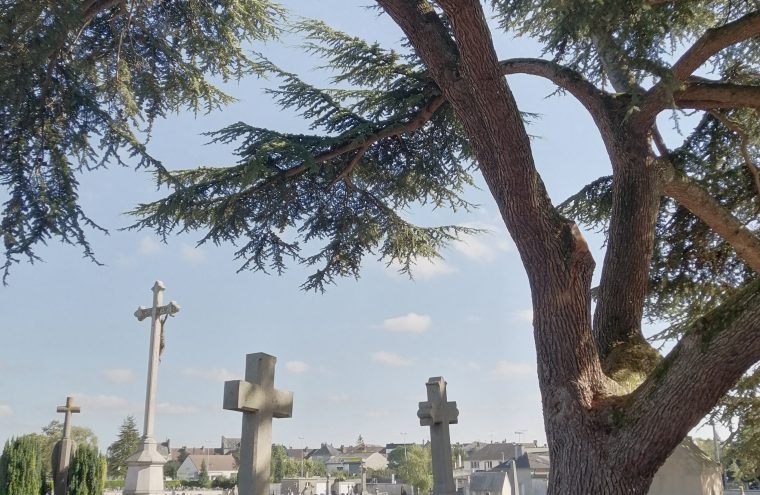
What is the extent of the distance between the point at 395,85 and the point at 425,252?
222 cm

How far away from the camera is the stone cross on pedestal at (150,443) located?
946cm

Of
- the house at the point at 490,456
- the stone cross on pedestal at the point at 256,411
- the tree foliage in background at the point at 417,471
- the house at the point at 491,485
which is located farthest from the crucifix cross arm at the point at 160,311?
the house at the point at 490,456

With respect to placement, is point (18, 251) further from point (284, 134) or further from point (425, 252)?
point (425, 252)

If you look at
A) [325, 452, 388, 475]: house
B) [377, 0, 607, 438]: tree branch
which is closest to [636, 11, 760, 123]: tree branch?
[377, 0, 607, 438]: tree branch

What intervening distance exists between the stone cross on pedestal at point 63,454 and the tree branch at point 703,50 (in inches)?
386

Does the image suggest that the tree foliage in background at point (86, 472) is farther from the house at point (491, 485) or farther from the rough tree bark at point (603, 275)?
the house at point (491, 485)

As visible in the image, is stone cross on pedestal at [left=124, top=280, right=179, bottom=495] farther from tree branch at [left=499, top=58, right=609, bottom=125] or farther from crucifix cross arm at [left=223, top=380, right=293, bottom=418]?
tree branch at [left=499, top=58, right=609, bottom=125]

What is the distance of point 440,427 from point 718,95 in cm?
443

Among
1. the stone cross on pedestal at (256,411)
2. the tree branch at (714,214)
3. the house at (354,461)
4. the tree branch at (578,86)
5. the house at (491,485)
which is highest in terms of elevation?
the tree branch at (578,86)

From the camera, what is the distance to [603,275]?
6.00 metres

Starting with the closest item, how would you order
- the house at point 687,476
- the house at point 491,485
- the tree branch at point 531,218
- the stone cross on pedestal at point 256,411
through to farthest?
the tree branch at point 531,218
the stone cross on pedestal at point 256,411
the house at point 687,476
the house at point 491,485

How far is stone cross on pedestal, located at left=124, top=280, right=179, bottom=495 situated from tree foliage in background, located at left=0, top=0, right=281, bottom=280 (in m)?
4.60

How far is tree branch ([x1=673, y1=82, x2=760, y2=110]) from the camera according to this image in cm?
582

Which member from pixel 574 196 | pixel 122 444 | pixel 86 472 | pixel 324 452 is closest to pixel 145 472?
pixel 86 472
